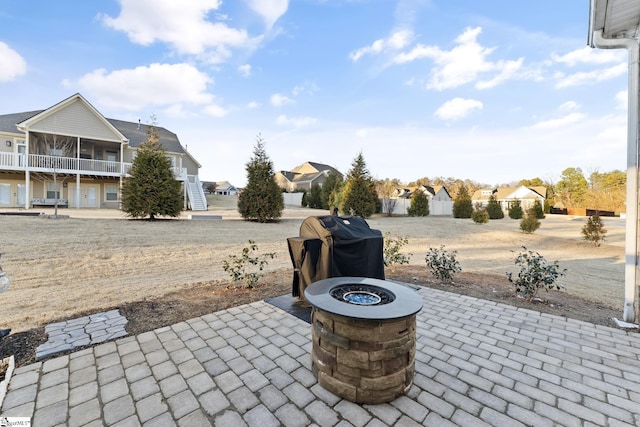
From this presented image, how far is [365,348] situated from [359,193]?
18026 millimetres

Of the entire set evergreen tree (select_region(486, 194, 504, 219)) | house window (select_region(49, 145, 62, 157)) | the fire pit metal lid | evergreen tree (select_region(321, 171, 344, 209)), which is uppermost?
house window (select_region(49, 145, 62, 157))

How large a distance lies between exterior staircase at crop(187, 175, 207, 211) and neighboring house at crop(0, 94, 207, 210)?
248 mm

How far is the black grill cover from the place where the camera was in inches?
140

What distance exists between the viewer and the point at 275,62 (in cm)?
1015

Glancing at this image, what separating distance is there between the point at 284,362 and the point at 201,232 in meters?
8.98

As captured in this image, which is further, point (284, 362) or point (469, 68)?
point (469, 68)

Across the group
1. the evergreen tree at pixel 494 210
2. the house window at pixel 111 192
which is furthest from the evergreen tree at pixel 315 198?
the house window at pixel 111 192

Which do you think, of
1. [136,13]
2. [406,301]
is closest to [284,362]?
[406,301]

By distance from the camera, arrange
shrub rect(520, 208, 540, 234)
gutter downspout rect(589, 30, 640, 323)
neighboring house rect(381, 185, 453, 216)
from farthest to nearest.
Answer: neighboring house rect(381, 185, 453, 216), shrub rect(520, 208, 540, 234), gutter downspout rect(589, 30, 640, 323)

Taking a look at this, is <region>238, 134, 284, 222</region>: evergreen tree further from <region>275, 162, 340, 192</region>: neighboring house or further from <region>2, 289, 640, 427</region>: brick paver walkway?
<region>275, 162, 340, 192</region>: neighboring house

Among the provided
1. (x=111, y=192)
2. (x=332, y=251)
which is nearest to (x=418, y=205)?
(x=332, y=251)

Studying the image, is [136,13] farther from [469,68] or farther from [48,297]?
[469,68]

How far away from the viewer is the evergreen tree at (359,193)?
63.5 ft

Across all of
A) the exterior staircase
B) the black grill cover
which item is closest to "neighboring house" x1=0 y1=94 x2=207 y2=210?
the exterior staircase
